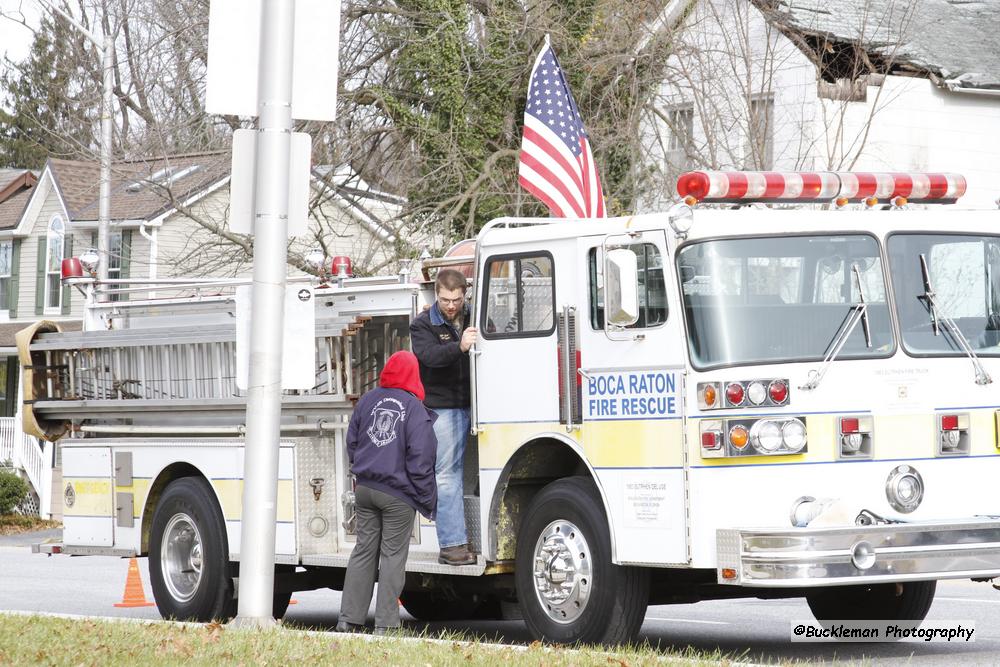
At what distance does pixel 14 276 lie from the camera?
4403cm

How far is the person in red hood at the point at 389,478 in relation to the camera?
1009cm

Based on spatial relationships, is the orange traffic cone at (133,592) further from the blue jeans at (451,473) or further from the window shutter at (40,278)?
the window shutter at (40,278)

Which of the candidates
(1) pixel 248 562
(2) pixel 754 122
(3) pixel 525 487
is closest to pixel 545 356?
(3) pixel 525 487

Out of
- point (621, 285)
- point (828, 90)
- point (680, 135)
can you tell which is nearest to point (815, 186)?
point (621, 285)

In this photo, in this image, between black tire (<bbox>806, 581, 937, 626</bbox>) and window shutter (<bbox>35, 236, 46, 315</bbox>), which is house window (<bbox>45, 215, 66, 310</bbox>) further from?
black tire (<bbox>806, 581, 937, 626</bbox>)

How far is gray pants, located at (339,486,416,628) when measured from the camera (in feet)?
33.5

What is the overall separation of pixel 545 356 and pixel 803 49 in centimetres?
1688

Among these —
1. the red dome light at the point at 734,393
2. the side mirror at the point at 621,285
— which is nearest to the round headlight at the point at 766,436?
the red dome light at the point at 734,393

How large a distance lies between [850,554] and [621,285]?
6.08ft

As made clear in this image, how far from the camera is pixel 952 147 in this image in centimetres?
2867

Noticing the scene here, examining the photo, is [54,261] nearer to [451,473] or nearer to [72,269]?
[72,269]

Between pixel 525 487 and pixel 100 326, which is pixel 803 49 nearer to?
pixel 100 326

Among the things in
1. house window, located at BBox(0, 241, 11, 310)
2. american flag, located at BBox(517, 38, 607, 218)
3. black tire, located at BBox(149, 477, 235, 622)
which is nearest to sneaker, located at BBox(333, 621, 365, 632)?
black tire, located at BBox(149, 477, 235, 622)

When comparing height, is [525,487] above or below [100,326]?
below
